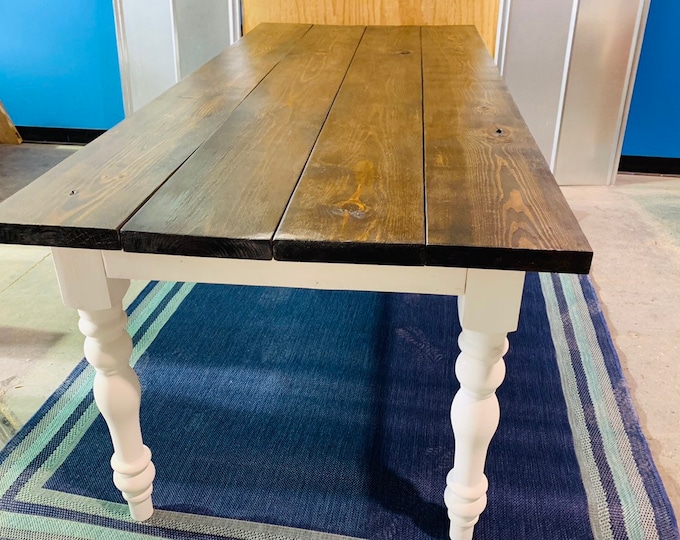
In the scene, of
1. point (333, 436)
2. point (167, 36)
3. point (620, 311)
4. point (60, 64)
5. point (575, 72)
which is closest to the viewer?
point (333, 436)

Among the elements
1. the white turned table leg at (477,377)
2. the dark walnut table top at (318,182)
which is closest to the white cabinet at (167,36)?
the dark walnut table top at (318,182)

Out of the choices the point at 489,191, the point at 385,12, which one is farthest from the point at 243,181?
the point at 385,12

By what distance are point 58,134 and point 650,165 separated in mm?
2756

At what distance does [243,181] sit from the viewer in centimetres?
99

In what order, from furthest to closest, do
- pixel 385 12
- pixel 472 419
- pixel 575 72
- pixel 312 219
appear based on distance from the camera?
pixel 575 72, pixel 385 12, pixel 472 419, pixel 312 219

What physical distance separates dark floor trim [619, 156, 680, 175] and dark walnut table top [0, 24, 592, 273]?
159 cm

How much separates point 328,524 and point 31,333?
1.03 meters

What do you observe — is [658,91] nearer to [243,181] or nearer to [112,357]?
[243,181]

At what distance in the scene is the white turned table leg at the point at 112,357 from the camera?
0.91 m

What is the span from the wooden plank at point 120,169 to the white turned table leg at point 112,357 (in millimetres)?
55

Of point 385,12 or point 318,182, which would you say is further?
point 385,12

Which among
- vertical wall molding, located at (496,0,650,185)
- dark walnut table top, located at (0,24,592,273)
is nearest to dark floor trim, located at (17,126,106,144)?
dark walnut table top, located at (0,24,592,273)

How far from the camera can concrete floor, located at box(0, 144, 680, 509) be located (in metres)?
1.45

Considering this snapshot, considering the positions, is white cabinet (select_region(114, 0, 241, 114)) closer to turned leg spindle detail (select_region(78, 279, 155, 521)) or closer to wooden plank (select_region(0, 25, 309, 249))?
wooden plank (select_region(0, 25, 309, 249))
